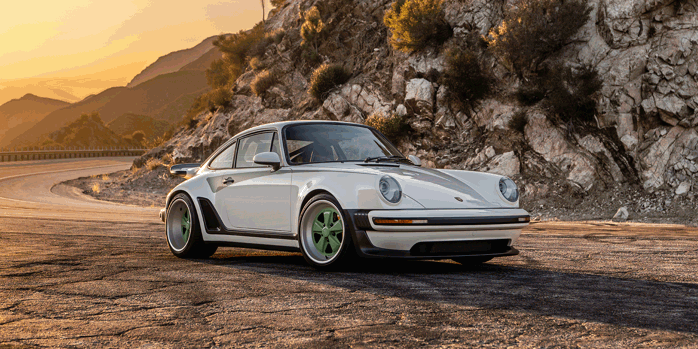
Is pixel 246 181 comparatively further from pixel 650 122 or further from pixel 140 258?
pixel 650 122

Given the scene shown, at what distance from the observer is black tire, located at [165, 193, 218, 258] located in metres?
7.18

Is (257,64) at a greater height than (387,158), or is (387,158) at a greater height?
(257,64)

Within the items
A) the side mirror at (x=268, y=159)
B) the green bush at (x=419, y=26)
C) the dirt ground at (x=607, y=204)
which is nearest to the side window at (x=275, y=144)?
the side mirror at (x=268, y=159)

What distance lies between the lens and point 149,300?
462 cm

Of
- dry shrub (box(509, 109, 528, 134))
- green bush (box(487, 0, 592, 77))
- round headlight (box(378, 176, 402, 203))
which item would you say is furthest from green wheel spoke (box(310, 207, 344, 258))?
green bush (box(487, 0, 592, 77))

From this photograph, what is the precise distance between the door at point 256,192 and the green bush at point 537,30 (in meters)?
15.2

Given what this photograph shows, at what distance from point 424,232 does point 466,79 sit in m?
17.0

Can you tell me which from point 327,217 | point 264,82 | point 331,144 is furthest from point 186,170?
point 264,82

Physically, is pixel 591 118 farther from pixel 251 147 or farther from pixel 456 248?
pixel 456 248

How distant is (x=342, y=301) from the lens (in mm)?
4484

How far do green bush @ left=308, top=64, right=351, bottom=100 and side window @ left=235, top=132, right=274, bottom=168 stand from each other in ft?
70.0

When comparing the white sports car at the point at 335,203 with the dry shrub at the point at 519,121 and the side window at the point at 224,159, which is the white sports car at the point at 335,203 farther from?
the dry shrub at the point at 519,121

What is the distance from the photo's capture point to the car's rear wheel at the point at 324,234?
18.6 feet

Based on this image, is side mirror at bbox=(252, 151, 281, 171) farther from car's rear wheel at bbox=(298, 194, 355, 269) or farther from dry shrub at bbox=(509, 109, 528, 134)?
dry shrub at bbox=(509, 109, 528, 134)
